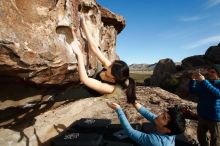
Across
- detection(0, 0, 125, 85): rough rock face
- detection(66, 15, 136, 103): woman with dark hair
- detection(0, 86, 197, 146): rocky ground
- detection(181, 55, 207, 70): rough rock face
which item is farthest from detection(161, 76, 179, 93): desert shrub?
detection(66, 15, 136, 103): woman with dark hair

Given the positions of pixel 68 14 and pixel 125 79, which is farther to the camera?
pixel 68 14

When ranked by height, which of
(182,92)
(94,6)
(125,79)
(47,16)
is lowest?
(182,92)

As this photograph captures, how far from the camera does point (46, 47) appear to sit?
219 inches

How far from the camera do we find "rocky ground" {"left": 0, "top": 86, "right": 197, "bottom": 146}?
7203mm

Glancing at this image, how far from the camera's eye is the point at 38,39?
5.43 m

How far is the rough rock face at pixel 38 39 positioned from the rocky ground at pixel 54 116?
139 centimetres

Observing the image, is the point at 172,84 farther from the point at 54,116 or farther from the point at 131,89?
the point at 131,89

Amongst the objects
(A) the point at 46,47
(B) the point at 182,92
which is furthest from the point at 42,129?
(B) the point at 182,92

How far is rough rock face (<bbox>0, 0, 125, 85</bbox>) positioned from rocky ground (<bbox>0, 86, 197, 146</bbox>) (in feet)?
4.56

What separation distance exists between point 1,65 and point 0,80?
83 cm

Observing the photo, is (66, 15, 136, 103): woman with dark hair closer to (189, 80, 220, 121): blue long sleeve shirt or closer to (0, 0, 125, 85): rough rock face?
(0, 0, 125, 85): rough rock face

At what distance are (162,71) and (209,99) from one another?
36023 mm

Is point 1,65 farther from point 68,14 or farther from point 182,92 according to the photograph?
point 182,92

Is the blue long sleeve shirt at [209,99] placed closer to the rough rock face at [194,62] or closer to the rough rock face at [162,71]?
the rough rock face at [194,62]
